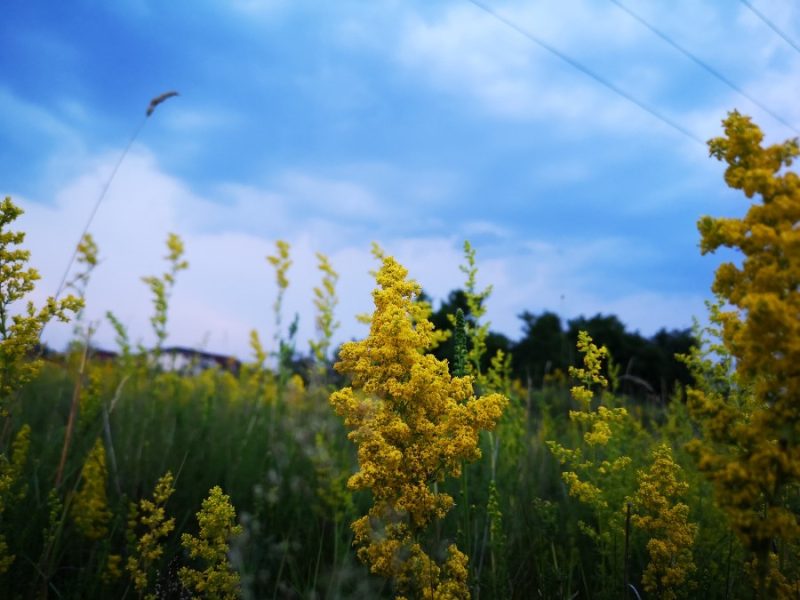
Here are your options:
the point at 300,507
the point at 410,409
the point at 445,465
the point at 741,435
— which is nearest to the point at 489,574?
the point at 445,465

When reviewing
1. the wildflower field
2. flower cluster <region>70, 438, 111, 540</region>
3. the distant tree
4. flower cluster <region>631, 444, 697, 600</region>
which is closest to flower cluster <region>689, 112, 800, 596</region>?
the wildflower field

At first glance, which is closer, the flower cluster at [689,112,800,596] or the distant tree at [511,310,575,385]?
the flower cluster at [689,112,800,596]

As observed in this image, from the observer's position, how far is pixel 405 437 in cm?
194

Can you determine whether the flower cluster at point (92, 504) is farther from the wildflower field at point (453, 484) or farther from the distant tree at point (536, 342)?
the distant tree at point (536, 342)

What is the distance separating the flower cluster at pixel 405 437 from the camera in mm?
1900

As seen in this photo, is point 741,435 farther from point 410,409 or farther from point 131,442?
point 131,442

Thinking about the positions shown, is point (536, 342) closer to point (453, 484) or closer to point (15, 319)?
point (453, 484)

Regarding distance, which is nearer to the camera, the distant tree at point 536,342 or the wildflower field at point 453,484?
the wildflower field at point 453,484

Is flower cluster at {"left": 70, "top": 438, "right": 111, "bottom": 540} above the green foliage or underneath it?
underneath

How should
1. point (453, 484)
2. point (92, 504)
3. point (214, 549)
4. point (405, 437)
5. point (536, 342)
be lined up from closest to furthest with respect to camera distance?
point (405, 437)
point (214, 549)
point (92, 504)
point (453, 484)
point (536, 342)

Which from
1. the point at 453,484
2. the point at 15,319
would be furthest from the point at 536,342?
the point at 15,319

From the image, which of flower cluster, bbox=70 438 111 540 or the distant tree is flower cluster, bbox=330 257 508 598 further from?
the distant tree

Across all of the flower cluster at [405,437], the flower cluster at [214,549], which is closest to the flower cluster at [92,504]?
the flower cluster at [214,549]

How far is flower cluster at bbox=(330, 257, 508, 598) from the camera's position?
1.90 m
